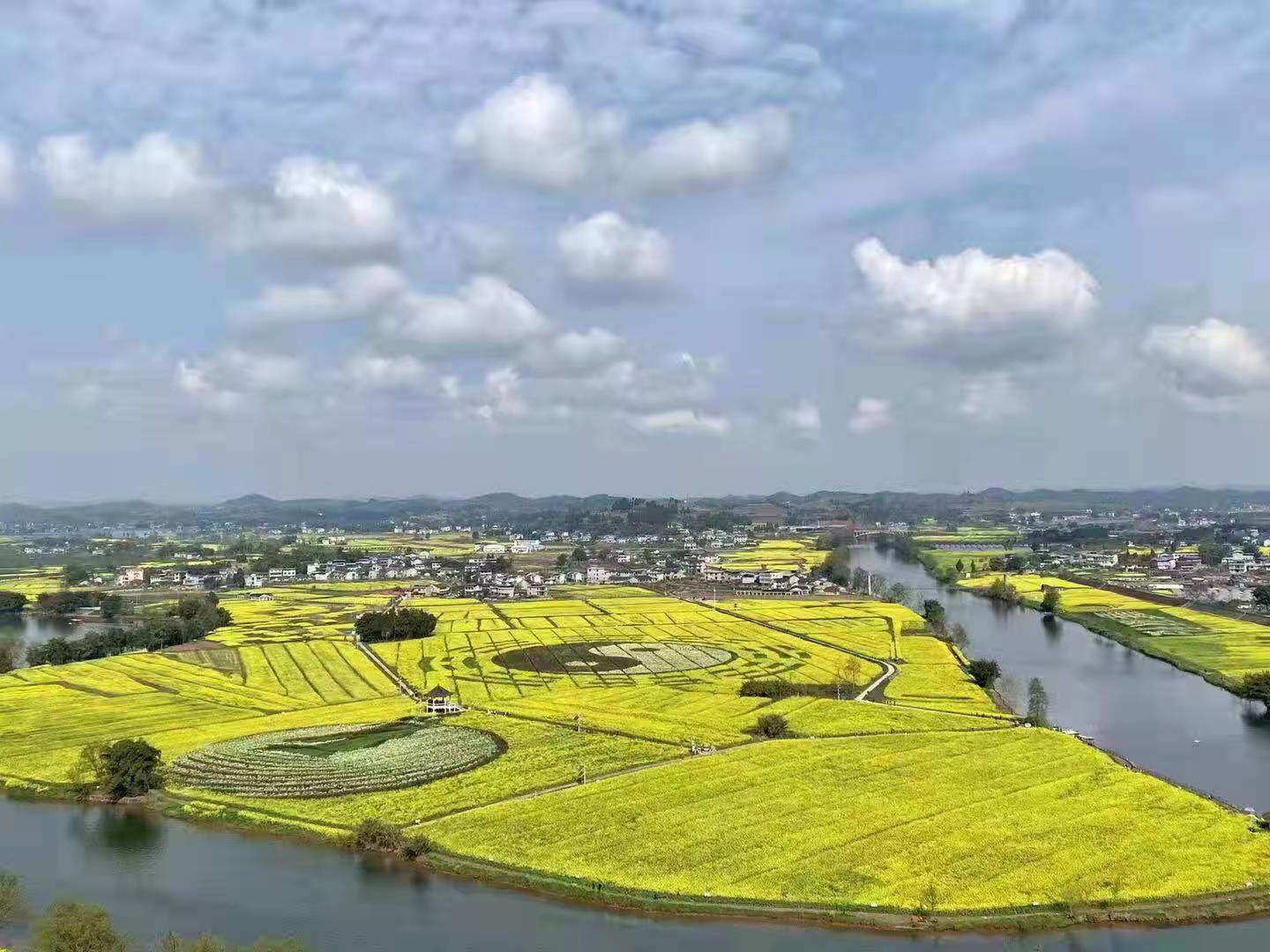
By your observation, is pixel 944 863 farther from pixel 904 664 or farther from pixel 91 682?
pixel 91 682

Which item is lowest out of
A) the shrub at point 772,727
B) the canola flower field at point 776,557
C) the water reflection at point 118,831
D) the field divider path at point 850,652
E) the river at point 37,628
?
the river at point 37,628

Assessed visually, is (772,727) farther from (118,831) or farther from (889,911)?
(118,831)

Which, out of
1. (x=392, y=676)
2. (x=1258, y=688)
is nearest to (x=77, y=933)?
(x=392, y=676)

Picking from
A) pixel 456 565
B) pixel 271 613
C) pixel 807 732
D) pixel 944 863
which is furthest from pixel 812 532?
pixel 944 863

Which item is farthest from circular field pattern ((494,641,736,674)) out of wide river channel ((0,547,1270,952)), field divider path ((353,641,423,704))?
wide river channel ((0,547,1270,952))

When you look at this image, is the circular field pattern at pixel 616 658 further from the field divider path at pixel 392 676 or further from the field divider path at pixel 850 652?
the field divider path at pixel 850 652

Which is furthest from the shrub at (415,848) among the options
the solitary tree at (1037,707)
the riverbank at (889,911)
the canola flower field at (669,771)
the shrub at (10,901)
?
the solitary tree at (1037,707)

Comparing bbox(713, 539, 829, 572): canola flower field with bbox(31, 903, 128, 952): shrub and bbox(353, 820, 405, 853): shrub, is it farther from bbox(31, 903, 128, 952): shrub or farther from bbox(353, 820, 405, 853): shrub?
bbox(31, 903, 128, 952): shrub
